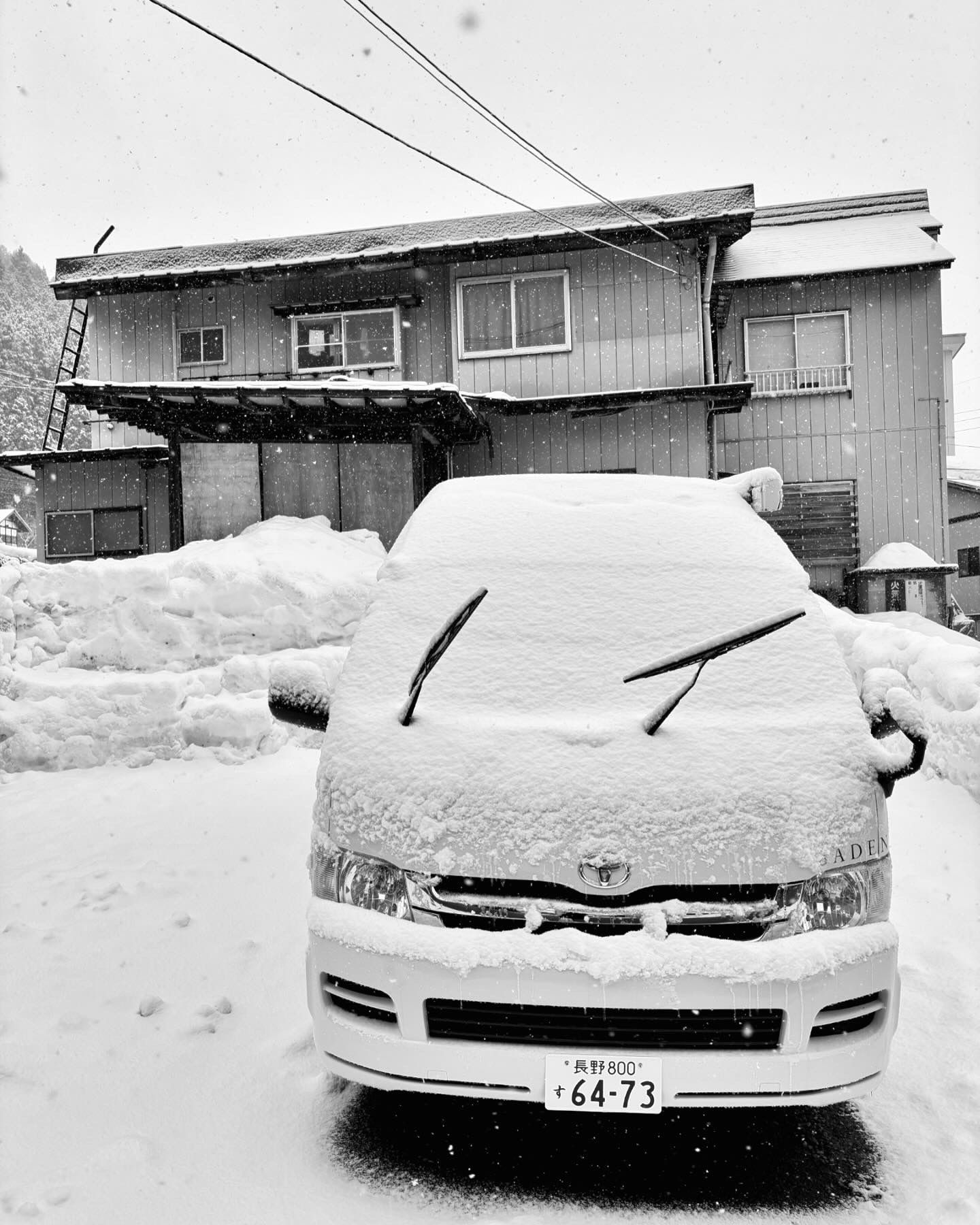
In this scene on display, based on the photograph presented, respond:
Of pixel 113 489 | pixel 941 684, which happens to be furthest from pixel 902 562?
pixel 113 489

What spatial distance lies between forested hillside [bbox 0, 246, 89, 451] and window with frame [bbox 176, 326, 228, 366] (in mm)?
26343

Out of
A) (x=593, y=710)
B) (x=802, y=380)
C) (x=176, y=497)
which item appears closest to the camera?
(x=593, y=710)

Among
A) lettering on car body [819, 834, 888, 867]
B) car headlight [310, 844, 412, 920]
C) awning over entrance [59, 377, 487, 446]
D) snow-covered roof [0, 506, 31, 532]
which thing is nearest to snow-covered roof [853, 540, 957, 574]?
awning over entrance [59, 377, 487, 446]

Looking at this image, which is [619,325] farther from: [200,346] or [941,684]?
[941,684]

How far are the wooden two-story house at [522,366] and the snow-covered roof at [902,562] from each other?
1.90 feet

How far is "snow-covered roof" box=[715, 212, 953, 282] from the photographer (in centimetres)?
1456

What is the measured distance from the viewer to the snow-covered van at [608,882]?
192cm

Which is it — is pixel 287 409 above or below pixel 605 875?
above

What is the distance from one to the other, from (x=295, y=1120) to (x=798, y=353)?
607 inches

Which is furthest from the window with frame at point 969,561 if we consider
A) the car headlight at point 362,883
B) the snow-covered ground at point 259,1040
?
the car headlight at point 362,883

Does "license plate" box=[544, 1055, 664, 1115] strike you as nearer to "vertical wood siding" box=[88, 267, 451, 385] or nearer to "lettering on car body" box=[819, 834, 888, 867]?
"lettering on car body" box=[819, 834, 888, 867]

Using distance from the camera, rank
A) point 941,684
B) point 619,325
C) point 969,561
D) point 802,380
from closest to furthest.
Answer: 1. point 941,684
2. point 619,325
3. point 802,380
4. point 969,561

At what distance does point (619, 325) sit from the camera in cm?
1372

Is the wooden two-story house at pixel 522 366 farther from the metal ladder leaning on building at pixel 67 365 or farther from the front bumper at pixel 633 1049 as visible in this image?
the front bumper at pixel 633 1049
